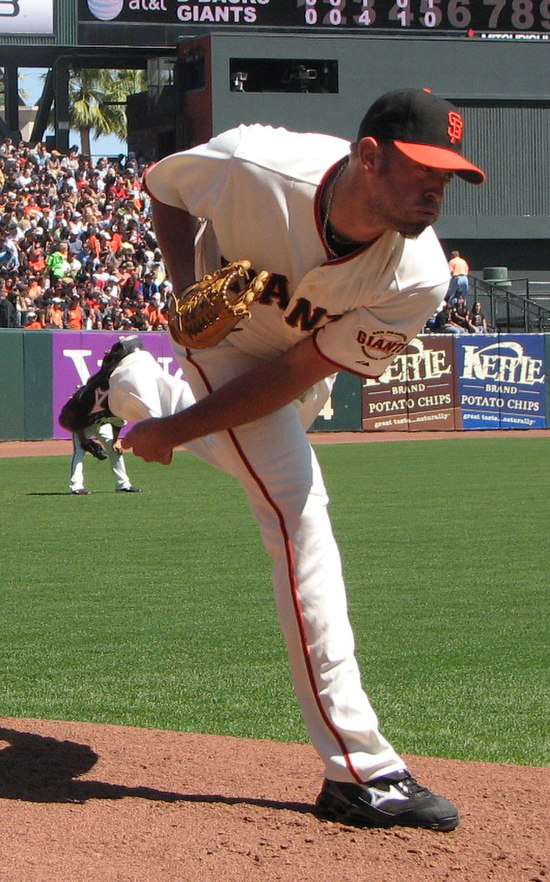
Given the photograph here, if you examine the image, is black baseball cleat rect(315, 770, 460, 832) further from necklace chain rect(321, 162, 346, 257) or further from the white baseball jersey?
necklace chain rect(321, 162, 346, 257)

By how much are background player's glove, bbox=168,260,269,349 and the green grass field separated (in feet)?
5.80

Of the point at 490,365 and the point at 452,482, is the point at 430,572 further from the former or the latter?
the point at 490,365

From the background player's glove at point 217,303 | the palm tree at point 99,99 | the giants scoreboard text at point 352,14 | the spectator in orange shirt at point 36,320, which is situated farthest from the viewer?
the palm tree at point 99,99

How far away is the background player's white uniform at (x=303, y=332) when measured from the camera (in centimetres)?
310

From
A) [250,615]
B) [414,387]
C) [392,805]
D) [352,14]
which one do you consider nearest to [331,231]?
[392,805]

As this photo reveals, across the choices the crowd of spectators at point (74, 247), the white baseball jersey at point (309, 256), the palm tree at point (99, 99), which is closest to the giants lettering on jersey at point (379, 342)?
the white baseball jersey at point (309, 256)

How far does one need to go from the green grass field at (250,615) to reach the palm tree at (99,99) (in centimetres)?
4124

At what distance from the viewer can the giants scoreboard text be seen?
31.7 meters

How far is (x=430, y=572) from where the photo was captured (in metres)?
8.05

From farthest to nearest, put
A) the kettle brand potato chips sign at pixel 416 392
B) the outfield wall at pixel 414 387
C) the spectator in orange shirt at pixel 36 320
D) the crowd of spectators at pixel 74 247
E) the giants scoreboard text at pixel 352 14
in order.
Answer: the giants scoreboard text at pixel 352 14
the kettle brand potato chips sign at pixel 416 392
the crowd of spectators at pixel 74 247
the spectator in orange shirt at pixel 36 320
the outfield wall at pixel 414 387

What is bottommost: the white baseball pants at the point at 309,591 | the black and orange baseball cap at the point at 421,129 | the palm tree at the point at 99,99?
the white baseball pants at the point at 309,591

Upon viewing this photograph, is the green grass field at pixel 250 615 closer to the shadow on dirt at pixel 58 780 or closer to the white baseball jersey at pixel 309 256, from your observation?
the shadow on dirt at pixel 58 780

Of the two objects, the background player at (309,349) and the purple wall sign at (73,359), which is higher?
the background player at (309,349)

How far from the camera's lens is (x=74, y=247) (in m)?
24.9
